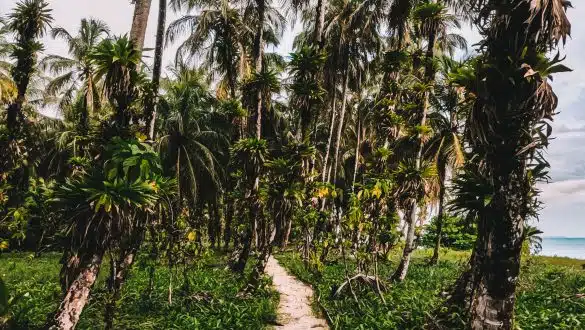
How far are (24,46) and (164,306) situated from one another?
8760mm

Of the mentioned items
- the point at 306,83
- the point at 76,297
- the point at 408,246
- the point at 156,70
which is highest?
the point at 306,83

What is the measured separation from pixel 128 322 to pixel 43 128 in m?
23.7

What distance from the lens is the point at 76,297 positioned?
6.42m

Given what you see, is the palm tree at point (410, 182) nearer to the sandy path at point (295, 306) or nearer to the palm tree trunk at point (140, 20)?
the sandy path at point (295, 306)

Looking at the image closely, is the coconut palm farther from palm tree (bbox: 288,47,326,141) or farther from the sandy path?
palm tree (bbox: 288,47,326,141)

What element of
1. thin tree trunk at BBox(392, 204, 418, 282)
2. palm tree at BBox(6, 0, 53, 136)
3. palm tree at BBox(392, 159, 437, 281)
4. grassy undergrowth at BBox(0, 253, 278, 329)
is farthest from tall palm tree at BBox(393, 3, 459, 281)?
palm tree at BBox(6, 0, 53, 136)

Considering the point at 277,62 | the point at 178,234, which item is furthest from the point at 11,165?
the point at 277,62

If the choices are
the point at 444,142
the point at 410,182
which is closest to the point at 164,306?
the point at 410,182

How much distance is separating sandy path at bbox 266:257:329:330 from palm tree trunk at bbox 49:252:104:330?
356 centimetres

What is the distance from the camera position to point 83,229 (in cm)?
654

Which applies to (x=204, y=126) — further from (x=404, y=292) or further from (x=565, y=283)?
(x=565, y=283)

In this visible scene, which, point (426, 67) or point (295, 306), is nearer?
point (295, 306)

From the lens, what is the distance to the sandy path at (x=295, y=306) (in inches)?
322

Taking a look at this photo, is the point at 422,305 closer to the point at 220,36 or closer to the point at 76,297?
the point at 76,297
